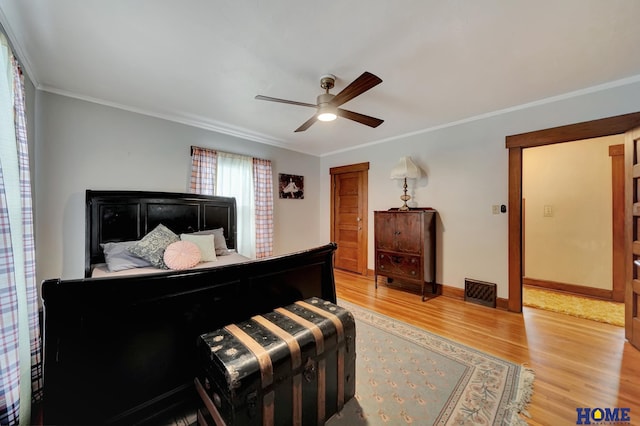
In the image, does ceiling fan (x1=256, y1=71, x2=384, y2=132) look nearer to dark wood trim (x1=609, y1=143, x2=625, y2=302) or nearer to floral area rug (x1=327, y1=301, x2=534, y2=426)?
floral area rug (x1=327, y1=301, x2=534, y2=426)

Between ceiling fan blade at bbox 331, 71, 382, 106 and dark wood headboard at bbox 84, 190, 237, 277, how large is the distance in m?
2.35

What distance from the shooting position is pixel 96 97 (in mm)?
2730

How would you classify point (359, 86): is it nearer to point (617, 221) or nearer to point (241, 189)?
point (241, 189)


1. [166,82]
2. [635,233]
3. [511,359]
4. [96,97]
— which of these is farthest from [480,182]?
[96,97]

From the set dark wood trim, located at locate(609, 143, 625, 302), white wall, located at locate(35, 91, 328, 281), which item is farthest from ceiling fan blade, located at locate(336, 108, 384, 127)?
dark wood trim, located at locate(609, 143, 625, 302)

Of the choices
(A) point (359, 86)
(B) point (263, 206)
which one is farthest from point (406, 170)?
(B) point (263, 206)

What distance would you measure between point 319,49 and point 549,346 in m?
3.27

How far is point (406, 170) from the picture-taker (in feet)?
11.8

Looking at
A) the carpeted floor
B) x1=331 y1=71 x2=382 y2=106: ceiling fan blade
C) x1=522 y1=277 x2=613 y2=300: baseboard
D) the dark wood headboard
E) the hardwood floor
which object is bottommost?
the carpeted floor

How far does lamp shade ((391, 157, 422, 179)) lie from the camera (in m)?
3.60

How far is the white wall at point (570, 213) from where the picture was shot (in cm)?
336

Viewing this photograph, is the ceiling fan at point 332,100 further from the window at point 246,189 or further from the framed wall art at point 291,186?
the framed wall art at point 291,186

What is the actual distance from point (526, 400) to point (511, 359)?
501 mm

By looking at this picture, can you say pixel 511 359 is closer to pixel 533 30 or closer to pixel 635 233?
pixel 635 233
